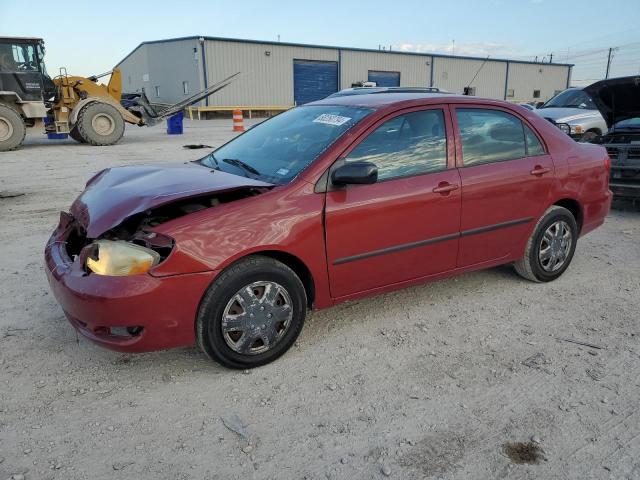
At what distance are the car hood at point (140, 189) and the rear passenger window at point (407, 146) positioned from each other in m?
0.76

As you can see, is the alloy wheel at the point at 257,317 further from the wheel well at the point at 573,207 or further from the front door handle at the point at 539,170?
the wheel well at the point at 573,207

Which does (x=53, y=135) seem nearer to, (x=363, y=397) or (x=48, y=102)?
(x=48, y=102)

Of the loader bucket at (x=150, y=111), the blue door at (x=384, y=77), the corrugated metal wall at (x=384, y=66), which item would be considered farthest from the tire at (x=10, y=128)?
the blue door at (x=384, y=77)

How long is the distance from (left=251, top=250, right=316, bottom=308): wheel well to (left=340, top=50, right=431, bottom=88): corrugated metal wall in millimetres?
33028

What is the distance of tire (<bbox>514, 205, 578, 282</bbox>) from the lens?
421cm

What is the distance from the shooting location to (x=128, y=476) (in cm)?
221

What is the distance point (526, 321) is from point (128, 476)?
282cm

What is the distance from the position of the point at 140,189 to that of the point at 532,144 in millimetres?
3068

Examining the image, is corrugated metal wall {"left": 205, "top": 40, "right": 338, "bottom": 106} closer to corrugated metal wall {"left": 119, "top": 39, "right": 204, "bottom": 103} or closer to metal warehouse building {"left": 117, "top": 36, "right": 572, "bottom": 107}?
metal warehouse building {"left": 117, "top": 36, "right": 572, "bottom": 107}

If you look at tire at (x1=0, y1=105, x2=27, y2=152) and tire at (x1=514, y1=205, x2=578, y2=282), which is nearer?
tire at (x1=514, y1=205, x2=578, y2=282)

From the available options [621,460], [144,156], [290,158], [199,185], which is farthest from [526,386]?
[144,156]

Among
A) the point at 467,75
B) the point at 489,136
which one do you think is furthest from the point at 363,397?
the point at 467,75

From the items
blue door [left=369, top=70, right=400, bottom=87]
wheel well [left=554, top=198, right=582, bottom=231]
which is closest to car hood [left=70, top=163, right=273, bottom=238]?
wheel well [left=554, top=198, right=582, bottom=231]

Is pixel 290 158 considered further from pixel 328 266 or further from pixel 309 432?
pixel 309 432
